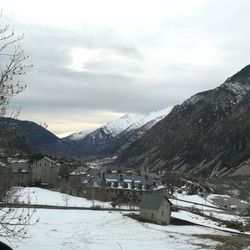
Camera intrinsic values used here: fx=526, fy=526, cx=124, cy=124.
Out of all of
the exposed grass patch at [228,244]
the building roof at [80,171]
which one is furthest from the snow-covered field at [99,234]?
the building roof at [80,171]

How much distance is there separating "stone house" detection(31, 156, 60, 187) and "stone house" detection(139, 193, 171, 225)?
45.5m

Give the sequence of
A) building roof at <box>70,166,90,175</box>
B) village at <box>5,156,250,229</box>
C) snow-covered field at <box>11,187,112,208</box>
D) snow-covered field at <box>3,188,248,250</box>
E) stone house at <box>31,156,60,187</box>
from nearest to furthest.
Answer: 1. snow-covered field at <box>3,188,248,250</box>
2. snow-covered field at <box>11,187,112,208</box>
3. village at <box>5,156,250,229</box>
4. stone house at <box>31,156,60,187</box>
5. building roof at <box>70,166,90,175</box>

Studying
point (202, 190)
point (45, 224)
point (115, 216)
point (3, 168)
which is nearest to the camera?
point (3, 168)

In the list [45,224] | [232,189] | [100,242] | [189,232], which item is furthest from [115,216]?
[232,189]

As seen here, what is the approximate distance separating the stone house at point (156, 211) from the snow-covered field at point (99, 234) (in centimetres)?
390

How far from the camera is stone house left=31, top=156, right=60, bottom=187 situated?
128 m

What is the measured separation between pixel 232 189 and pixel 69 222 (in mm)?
132096

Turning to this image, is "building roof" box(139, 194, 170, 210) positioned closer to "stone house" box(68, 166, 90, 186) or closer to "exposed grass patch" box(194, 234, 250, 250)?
"exposed grass patch" box(194, 234, 250, 250)

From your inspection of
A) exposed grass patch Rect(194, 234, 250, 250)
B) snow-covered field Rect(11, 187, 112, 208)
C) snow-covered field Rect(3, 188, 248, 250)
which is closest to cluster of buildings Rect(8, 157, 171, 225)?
snow-covered field Rect(11, 187, 112, 208)

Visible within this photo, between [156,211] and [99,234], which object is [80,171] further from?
[99,234]

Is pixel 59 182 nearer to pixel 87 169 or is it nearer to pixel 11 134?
pixel 87 169

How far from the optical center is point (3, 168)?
22.6 metres

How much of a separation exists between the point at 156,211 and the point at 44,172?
51.5m

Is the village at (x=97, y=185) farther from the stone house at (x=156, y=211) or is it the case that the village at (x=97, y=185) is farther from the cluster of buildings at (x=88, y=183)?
the stone house at (x=156, y=211)
